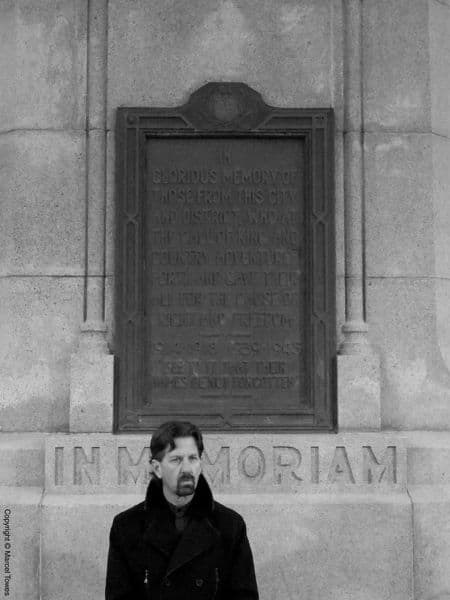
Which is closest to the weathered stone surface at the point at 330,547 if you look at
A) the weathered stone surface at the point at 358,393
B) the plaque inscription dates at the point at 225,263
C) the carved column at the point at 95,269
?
the weathered stone surface at the point at 358,393

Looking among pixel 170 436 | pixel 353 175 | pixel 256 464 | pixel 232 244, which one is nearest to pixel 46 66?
pixel 232 244

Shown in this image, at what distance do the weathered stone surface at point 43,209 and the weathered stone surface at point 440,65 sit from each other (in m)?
3.56

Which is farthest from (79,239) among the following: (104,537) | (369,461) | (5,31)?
(369,461)

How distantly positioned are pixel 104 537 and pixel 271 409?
194 centimetres

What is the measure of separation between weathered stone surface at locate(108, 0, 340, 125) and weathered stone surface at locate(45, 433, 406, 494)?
11.0 ft

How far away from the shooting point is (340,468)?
337 inches

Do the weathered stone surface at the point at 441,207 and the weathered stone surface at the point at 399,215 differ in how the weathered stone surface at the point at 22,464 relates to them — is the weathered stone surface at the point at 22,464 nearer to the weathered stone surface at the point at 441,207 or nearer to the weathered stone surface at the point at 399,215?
the weathered stone surface at the point at 399,215

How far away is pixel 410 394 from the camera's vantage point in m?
9.07

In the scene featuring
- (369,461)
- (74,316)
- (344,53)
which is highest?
(344,53)

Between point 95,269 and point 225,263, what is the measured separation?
1270 millimetres

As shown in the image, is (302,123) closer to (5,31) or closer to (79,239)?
(79,239)

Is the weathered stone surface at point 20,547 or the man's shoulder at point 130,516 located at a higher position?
the man's shoulder at point 130,516

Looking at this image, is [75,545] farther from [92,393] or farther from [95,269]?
[95,269]

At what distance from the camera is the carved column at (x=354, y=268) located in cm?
880
